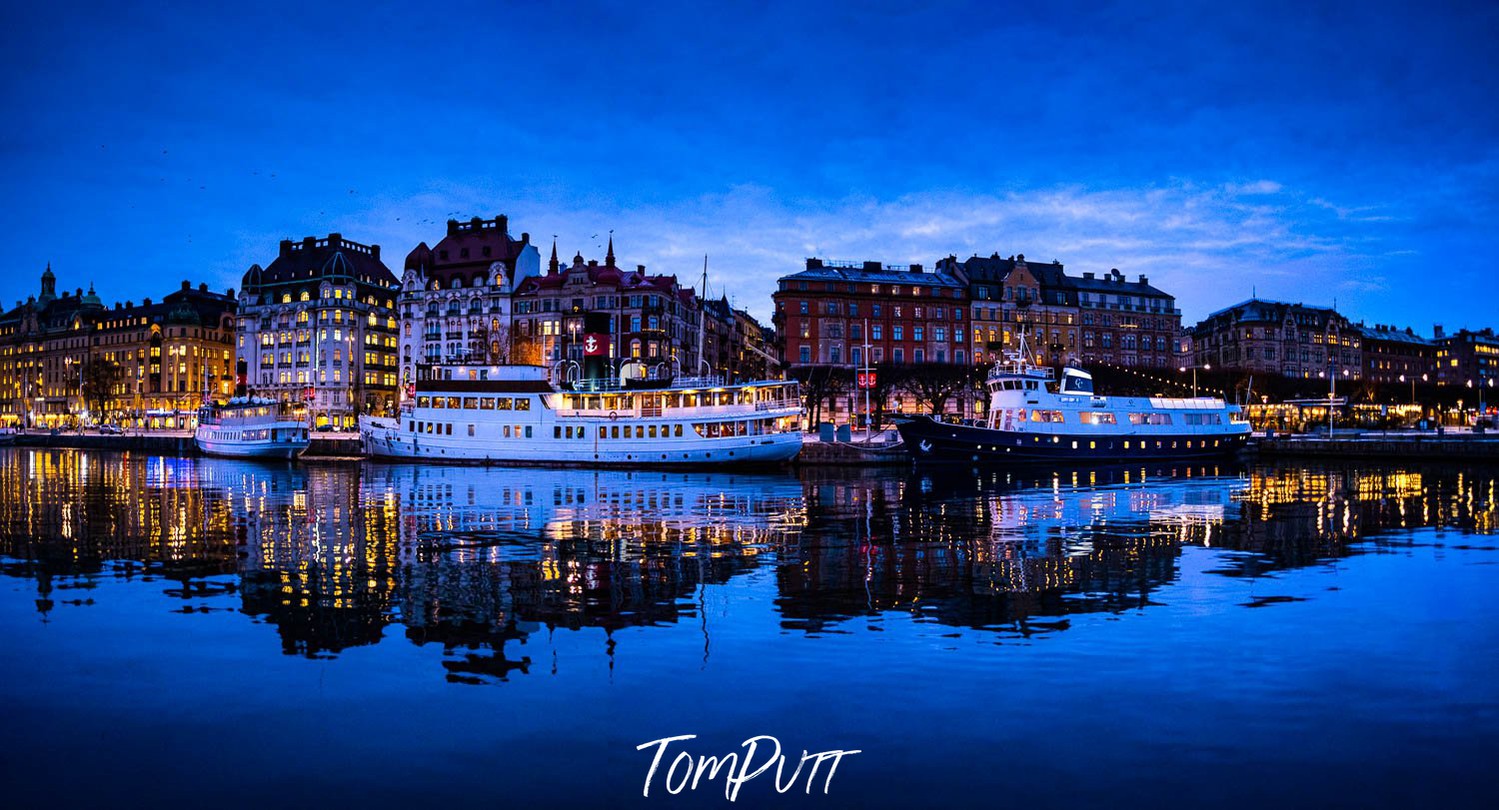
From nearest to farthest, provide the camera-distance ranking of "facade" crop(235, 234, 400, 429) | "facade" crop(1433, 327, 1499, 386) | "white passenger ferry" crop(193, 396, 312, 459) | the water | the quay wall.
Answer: the water < the quay wall < "white passenger ferry" crop(193, 396, 312, 459) < "facade" crop(235, 234, 400, 429) < "facade" crop(1433, 327, 1499, 386)

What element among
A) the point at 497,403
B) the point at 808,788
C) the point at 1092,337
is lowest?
the point at 808,788

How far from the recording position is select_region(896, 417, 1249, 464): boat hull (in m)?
60.3

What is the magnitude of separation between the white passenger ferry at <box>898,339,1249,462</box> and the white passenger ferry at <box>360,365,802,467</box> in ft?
29.2

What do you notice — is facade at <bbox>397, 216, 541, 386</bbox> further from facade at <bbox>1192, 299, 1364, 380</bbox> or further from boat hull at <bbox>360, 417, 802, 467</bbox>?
facade at <bbox>1192, 299, 1364, 380</bbox>

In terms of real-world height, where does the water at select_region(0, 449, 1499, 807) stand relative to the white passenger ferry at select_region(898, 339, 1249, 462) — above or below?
below

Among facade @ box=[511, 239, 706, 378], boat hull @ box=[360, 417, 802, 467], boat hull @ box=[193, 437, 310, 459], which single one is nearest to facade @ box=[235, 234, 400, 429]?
facade @ box=[511, 239, 706, 378]

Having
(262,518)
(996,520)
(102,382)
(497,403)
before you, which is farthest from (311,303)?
(996,520)

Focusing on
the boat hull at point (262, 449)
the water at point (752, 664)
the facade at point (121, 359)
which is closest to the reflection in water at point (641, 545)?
the water at point (752, 664)

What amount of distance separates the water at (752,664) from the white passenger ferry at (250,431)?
5003 centimetres

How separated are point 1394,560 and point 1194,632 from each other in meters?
10.3

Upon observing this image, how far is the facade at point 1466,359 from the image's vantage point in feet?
612

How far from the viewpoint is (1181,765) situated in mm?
8453

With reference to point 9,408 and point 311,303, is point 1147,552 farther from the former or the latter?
point 9,408

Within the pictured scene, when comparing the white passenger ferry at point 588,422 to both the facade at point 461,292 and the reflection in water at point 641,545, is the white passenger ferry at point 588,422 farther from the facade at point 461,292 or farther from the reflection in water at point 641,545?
the facade at point 461,292
